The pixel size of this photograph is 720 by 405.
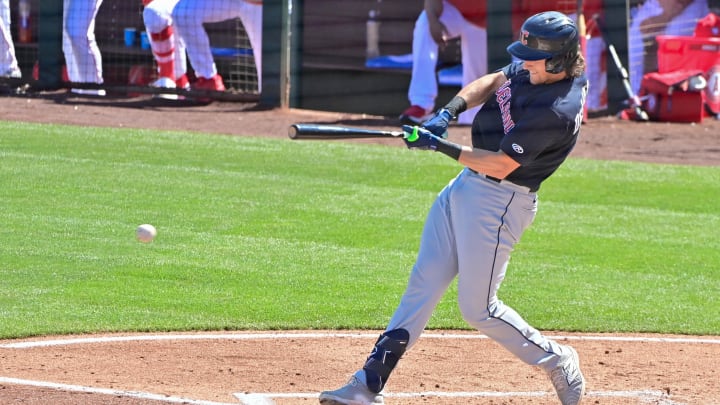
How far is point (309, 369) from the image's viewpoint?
5477 mm

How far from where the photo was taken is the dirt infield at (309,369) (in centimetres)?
495

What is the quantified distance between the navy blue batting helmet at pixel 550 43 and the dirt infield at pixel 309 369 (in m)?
1.51

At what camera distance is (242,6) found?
14461 millimetres

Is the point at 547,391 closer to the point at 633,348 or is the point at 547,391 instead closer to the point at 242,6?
the point at 633,348

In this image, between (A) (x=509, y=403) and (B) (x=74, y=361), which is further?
(B) (x=74, y=361)

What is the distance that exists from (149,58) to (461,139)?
5.83 metres

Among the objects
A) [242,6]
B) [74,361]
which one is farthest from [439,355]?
[242,6]

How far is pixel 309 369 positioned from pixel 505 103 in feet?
5.44

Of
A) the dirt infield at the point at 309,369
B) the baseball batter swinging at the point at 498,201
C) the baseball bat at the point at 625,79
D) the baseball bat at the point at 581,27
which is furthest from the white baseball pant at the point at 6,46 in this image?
the baseball batter swinging at the point at 498,201

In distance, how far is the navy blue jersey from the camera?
442 centimetres

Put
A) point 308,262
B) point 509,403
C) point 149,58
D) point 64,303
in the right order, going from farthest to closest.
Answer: point 149,58, point 308,262, point 64,303, point 509,403

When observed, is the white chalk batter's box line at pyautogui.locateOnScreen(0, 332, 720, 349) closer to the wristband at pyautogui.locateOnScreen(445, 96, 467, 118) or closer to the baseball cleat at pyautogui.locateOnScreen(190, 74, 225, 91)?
the wristband at pyautogui.locateOnScreen(445, 96, 467, 118)

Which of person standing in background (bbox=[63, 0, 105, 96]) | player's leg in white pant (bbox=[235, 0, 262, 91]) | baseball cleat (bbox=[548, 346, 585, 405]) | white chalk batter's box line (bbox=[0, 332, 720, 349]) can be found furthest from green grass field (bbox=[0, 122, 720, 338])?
person standing in background (bbox=[63, 0, 105, 96])

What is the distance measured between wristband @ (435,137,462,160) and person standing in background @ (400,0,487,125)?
8.93 meters
